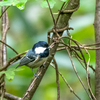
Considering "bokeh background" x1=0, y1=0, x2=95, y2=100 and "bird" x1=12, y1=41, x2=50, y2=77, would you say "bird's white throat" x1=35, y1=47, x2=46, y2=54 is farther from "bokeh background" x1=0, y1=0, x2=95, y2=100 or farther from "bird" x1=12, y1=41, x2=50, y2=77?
"bokeh background" x1=0, y1=0, x2=95, y2=100

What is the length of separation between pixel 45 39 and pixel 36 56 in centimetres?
42

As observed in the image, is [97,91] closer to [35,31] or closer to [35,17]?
[35,31]

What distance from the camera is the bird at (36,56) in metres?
2.01

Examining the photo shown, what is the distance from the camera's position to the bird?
2.01 metres

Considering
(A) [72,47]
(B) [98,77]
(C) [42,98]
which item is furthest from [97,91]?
(C) [42,98]

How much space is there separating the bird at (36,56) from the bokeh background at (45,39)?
6.9 inches

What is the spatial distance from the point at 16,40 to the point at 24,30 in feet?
0.66

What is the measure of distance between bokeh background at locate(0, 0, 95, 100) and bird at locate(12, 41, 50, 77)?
0.18 m

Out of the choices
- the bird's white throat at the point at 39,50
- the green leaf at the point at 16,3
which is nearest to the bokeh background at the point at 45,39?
the bird's white throat at the point at 39,50

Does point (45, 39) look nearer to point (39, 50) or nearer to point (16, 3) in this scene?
point (39, 50)

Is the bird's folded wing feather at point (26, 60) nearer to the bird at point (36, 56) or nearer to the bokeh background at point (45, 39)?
the bird at point (36, 56)

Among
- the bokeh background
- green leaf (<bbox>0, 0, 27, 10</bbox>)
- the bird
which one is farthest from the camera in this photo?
the bokeh background

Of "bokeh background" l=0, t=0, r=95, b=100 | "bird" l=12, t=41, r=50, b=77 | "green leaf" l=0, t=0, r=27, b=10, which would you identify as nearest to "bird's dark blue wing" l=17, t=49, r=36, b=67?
"bird" l=12, t=41, r=50, b=77

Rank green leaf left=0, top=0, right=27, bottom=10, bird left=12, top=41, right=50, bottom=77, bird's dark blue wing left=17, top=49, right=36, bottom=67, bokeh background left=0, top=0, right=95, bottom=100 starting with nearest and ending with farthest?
1. green leaf left=0, top=0, right=27, bottom=10
2. bird left=12, top=41, right=50, bottom=77
3. bird's dark blue wing left=17, top=49, right=36, bottom=67
4. bokeh background left=0, top=0, right=95, bottom=100
